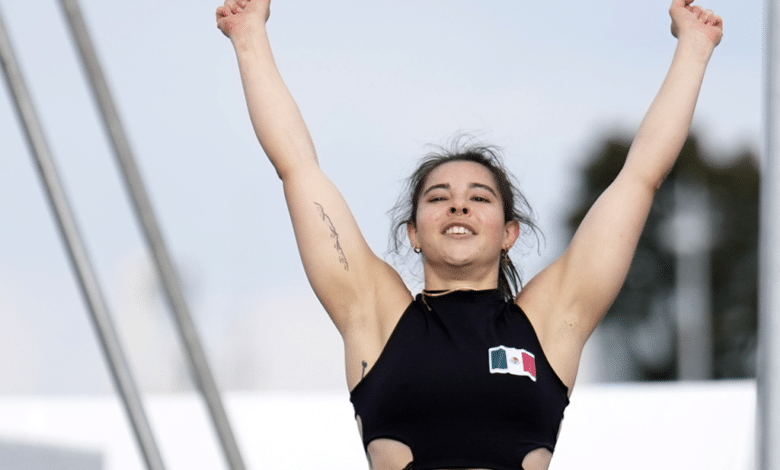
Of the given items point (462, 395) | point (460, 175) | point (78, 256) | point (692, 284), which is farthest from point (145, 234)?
point (692, 284)

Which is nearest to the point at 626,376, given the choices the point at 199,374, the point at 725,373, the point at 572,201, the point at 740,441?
the point at 725,373

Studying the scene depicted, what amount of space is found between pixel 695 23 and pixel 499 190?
20.2 inches

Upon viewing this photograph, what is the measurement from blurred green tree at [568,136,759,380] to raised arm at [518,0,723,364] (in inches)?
618

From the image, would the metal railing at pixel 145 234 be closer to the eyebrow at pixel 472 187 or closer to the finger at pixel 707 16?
the eyebrow at pixel 472 187

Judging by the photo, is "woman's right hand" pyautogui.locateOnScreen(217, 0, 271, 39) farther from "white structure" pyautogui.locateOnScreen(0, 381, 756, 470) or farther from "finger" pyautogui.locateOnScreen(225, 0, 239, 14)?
"white structure" pyautogui.locateOnScreen(0, 381, 756, 470)

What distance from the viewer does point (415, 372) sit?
1.76 metres

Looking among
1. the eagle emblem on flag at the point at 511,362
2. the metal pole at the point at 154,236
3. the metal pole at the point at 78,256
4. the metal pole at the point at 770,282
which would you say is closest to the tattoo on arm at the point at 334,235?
the eagle emblem on flag at the point at 511,362

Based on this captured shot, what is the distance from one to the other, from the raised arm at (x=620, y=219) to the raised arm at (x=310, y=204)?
298mm

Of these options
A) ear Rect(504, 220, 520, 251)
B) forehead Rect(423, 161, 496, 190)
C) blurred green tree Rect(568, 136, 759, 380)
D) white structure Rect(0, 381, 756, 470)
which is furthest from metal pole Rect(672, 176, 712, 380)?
forehead Rect(423, 161, 496, 190)

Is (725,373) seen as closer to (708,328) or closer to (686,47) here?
(708,328)

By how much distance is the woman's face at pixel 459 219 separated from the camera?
1.94 m

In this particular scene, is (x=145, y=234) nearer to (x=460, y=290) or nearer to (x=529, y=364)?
(x=460, y=290)

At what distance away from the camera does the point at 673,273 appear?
18.5 meters

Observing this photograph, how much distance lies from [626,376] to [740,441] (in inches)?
560
